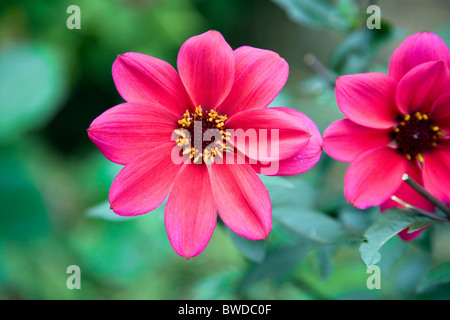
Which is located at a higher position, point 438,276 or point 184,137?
point 184,137

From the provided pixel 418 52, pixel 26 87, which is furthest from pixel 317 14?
pixel 26 87

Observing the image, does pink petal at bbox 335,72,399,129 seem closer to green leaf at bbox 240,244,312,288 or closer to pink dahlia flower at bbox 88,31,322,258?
pink dahlia flower at bbox 88,31,322,258

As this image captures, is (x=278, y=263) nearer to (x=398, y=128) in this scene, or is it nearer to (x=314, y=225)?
(x=314, y=225)

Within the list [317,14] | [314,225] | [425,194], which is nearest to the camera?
[425,194]

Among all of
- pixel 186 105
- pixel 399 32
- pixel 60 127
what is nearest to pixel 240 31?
pixel 60 127

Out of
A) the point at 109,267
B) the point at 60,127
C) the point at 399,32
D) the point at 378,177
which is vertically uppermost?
the point at 60,127
